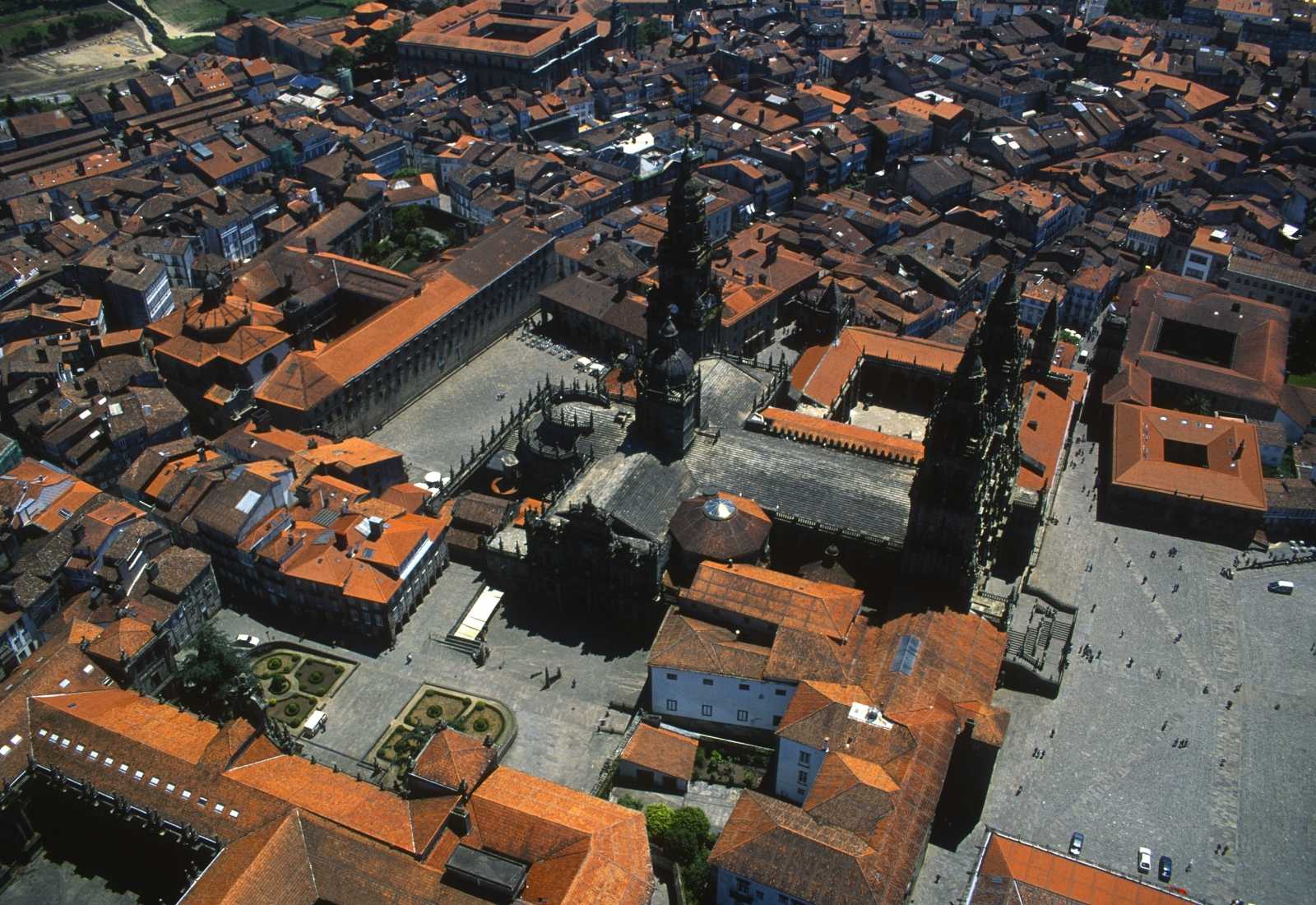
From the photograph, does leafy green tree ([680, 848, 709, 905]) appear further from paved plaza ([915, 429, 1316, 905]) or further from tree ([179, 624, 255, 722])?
tree ([179, 624, 255, 722])

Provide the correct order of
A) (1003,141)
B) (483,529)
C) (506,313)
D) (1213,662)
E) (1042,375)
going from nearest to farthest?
(1213,662), (483,529), (1042,375), (506,313), (1003,141)

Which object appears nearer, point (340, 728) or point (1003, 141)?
point (340, 728)

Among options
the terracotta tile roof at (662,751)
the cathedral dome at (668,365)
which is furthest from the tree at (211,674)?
the cathedral dome at (668,365)

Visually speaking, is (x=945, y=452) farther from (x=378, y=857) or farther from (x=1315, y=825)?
(x=378, y=857)

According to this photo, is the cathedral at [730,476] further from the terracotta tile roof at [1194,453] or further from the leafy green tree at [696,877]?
the leafy green tree at [696,877]

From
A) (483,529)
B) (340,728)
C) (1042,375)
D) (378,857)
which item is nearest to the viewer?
(378,857)

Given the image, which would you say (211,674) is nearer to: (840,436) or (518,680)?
(518,680)

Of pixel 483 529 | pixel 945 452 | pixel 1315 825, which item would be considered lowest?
pixel 1315 825

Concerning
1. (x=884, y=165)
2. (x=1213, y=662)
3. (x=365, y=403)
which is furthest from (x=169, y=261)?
(x=1213, y=662)

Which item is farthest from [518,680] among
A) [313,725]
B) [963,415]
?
[963,415]
